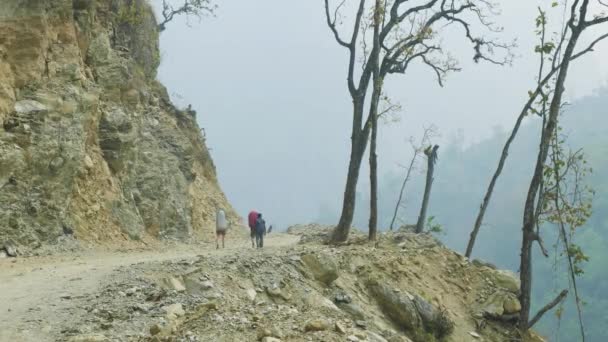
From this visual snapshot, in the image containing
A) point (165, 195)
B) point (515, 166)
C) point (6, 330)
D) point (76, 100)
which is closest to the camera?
point (6, 330)

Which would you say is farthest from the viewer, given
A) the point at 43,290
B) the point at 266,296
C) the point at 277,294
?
the point at 277,294

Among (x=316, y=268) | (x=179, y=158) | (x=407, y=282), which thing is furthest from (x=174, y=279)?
(x=179, y=158)

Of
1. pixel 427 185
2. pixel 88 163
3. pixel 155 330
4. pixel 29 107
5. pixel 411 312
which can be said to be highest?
pixel 427 185

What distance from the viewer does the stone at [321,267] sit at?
477 inches

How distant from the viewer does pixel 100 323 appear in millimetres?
7410

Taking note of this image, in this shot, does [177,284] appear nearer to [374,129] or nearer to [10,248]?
[10,248]

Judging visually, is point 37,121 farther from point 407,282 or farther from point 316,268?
point 407,282

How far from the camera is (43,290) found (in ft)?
29.7

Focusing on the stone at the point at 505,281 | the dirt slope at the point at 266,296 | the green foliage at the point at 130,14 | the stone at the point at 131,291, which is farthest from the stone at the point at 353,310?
the green foliage at the point at 130,14

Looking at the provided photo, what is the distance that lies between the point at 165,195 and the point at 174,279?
546 inches

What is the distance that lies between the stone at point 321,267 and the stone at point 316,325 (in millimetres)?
3462

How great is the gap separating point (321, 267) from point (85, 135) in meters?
9.88

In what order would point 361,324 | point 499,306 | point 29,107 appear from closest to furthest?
point 361,324, point 499,306, point 29,107

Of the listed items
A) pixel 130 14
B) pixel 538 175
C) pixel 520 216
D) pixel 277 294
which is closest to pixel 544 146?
pixel 538 175
